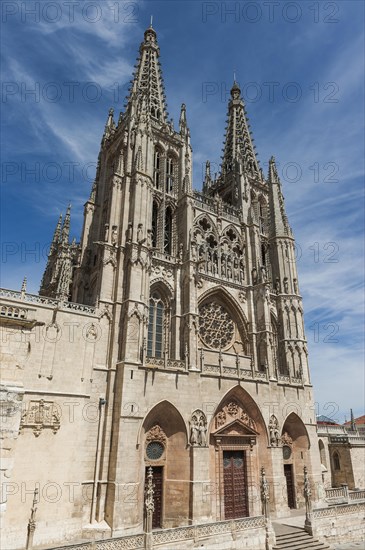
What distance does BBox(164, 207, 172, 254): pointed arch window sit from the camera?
79.5 ft

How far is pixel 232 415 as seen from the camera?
19.9 meters

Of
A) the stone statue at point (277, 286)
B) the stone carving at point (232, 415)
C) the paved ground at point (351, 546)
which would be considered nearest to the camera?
the paved ground at point (351, 546)

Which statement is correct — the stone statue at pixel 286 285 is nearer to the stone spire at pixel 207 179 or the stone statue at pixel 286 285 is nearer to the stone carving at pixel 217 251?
the stone carving at pixel 217 251

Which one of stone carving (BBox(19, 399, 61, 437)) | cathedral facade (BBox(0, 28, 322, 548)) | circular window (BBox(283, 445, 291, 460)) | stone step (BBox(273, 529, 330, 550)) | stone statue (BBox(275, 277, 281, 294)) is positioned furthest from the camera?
stone statue (BBox(275, 277, 281, 294))

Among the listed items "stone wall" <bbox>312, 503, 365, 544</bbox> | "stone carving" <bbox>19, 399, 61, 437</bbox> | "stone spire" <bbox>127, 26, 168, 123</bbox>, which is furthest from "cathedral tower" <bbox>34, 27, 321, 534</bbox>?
"stone wall" <bbox>312, 503, 365, 544</bbox>

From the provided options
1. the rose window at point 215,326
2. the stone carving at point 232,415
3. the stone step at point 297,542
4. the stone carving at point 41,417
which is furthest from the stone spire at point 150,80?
the stone step at point 297,542

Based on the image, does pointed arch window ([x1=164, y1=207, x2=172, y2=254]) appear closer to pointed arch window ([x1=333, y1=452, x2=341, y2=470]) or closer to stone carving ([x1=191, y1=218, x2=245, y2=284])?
stone carving ([x1=191, y1=218, x2=245, y2=284])

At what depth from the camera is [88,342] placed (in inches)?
667

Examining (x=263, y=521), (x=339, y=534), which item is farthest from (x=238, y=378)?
(x=339, y=534)

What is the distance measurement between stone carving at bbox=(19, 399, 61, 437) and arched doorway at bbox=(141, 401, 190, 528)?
4057mm

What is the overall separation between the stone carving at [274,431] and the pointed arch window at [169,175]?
16.3 m

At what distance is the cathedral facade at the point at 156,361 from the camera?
14531 millimetres

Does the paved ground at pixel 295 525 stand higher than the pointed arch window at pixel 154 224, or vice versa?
the pointed arch window at pixel 154 224

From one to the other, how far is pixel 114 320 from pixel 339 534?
14.6 m
